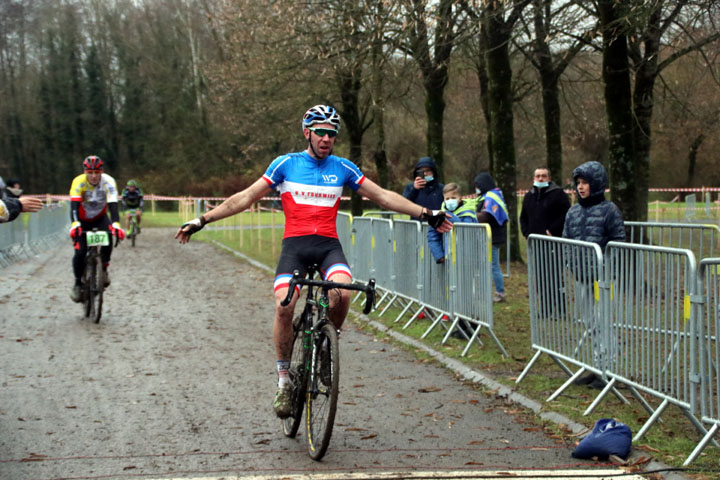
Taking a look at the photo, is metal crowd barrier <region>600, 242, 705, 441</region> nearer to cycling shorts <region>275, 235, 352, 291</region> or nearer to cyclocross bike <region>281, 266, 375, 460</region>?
cyclocross bike <region>281, 266, 375, 460</region>

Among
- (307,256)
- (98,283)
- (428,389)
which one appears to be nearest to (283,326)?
(307,256)

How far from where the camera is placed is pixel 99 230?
1208 cm

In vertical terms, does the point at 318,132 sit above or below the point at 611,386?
above

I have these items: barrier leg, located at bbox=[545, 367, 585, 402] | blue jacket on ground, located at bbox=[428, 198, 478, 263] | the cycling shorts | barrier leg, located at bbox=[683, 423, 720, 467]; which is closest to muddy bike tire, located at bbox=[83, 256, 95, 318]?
blue jacket on ground, located at bbox=[428, 198, 478, 263]

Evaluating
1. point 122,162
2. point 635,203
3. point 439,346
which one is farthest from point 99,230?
point 122,162

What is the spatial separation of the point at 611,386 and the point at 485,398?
4.09 ft

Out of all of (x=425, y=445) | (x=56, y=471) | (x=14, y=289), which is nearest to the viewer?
(x=56, y=471)

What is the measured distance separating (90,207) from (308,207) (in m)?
6.58

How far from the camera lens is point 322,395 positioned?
5812 mm

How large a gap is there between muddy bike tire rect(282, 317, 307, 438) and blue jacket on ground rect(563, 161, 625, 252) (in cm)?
306

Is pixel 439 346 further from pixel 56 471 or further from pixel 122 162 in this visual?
pixel 122 162

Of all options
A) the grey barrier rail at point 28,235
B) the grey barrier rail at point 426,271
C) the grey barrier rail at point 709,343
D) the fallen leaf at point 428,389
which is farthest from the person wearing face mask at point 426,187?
the grey barrier rail at point 28,235

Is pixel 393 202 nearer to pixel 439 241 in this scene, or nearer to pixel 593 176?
pixel 593 176

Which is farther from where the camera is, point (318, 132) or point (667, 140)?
point (667, 140)
